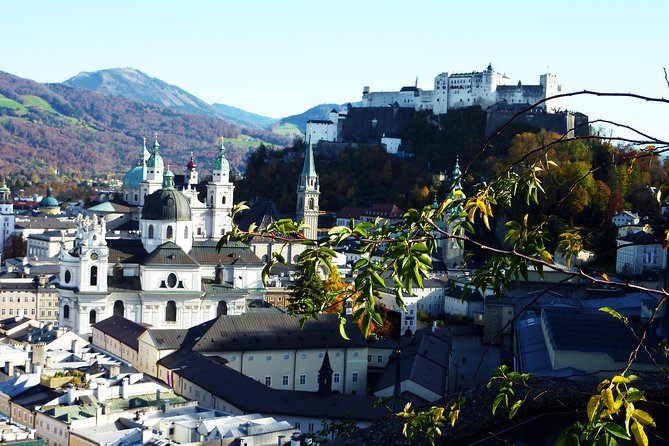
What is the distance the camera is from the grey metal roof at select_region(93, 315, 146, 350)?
3454 cm

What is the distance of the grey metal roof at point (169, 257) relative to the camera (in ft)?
130

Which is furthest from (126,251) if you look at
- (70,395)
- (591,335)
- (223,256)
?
(591,335)

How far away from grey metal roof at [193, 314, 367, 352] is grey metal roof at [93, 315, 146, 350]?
8.82ft

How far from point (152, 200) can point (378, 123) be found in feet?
137

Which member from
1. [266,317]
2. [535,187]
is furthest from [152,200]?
[535,187]

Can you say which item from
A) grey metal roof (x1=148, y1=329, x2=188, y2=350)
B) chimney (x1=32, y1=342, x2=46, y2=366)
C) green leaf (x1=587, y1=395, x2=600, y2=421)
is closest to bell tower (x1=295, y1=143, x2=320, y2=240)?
grey metal roof (x1=148, y1=329, x2=188, y2=350)

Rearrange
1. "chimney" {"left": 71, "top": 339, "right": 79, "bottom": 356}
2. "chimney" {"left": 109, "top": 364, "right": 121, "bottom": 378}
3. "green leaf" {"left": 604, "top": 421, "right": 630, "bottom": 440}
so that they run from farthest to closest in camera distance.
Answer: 1. "chimney" {"left": 71, "top": 339, "right": 79, "bottom": 356}
2. "chimney" {"left": 109, "top": 364, "right": 121, "bottom": 378}
3. "green leaf" {"left": 604, "top": 421, "right": 630, "bottom": 440}

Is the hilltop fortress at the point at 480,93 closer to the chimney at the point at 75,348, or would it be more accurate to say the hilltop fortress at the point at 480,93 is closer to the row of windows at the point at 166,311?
the row of windows at the point at 166,311

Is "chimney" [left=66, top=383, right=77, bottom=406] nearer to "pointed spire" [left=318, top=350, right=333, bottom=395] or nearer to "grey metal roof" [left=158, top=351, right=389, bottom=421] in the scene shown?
"grey metal roof" [left=158, top=351, right=389, bottom=421]

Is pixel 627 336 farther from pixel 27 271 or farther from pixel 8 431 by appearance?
pixel 27 271

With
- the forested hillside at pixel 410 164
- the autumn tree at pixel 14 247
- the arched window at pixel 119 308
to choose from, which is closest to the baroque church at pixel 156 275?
the arched window at pixel 119 308

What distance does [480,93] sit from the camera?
75875mm

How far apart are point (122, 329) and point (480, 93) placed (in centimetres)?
4524

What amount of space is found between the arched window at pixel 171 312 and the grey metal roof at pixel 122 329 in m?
2.47
